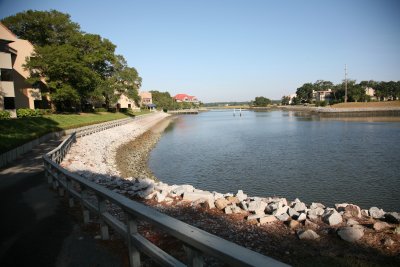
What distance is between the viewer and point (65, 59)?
142ft

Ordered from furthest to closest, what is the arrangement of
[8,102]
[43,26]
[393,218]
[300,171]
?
[43,26] → [8,102] → [300,171] → [393,218]

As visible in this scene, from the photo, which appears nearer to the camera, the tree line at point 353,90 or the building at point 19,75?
the building at point 19,75

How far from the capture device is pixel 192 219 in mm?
7535

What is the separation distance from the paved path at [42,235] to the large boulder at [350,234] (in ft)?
15.1

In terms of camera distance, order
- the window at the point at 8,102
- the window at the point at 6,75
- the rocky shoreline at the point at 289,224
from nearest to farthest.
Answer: the rocky shoreline at the point at 289,224 → the window at the point at 8,102 → the window at the point at 6,75

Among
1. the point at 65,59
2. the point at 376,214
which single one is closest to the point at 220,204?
the point at 376,214

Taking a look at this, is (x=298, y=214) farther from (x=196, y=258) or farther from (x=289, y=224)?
(x=196, y=258)

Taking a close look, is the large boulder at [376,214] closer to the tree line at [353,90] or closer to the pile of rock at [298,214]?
the pile of rock at [298,214]

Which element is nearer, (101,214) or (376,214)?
(101,214)

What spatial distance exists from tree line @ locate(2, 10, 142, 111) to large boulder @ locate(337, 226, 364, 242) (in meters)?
43.9

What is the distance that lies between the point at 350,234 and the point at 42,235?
251 inches

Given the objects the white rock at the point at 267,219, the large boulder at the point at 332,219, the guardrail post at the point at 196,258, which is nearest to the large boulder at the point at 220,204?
the white rock at the point at 267,219

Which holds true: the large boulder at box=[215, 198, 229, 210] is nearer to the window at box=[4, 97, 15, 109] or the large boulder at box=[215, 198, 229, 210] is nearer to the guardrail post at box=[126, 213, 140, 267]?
the guardrail post at box=[126, 213, 140, 267]

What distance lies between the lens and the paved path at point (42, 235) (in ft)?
16.1
